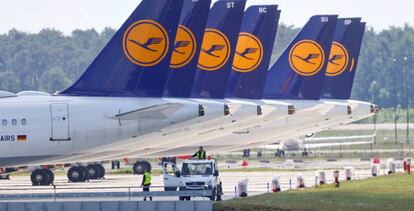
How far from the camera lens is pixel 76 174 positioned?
3440 inches

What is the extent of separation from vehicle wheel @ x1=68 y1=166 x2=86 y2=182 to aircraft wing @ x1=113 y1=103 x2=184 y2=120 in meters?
24.4

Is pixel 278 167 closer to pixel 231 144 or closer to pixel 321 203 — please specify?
pixel 231 144

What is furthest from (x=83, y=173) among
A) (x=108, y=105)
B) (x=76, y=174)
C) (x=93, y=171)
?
(x=108, y=105)

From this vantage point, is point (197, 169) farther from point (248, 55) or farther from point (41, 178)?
point (41, 178)

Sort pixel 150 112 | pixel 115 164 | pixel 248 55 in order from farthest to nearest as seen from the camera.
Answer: pixel 115 164, pixel 248 55, pixel 150 112

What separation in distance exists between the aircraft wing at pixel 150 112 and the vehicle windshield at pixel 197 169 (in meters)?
3.66

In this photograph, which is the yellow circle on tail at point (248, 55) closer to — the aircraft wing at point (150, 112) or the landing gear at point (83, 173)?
the landing gear at point (83, 173)

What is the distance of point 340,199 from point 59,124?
1204cm

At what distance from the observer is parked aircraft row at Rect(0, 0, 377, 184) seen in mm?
62781

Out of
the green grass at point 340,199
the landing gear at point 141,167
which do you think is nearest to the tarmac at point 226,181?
the landing gear at point 141,167

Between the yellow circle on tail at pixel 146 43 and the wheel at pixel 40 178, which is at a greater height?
the yellow circle on tail at pixel 146 43

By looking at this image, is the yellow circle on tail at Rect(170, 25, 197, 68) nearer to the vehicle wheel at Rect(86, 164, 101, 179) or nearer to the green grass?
the green grass

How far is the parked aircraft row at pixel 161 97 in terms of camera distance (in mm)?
62781

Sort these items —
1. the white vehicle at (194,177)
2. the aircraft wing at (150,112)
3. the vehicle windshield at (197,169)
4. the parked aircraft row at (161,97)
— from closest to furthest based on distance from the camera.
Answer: the parked aircraft row at (161,97), the aircraft wing at (150,112), the white vehicle at (194,177), the vehicle windshield at (197,169)
